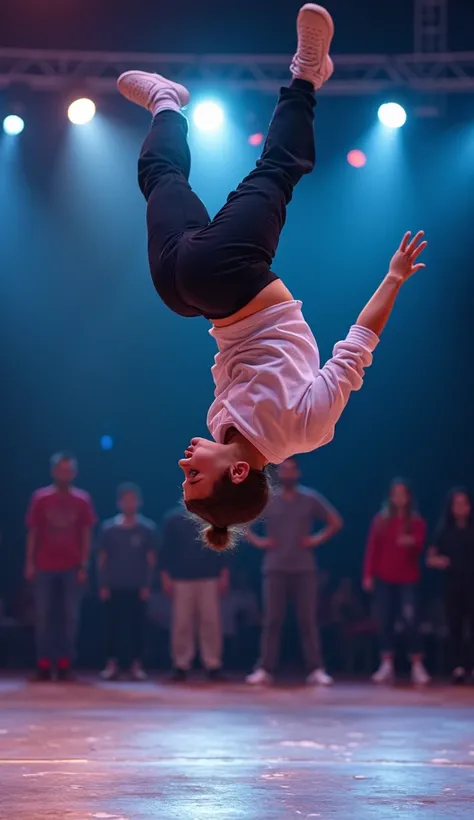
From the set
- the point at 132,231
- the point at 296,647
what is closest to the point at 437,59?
the point at 132,231

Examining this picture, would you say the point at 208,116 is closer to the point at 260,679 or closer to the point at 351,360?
the point at 260,679

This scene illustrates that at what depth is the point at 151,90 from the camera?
173 inches

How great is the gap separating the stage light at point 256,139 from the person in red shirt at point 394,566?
10.8 feet

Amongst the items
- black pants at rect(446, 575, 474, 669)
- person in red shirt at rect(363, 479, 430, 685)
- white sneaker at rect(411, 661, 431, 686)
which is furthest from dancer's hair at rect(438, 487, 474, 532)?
white sneaker at rect(411, 661, 431, 686)

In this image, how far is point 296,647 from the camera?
11.1 metres

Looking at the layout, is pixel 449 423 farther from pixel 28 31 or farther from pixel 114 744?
pixel 114 744

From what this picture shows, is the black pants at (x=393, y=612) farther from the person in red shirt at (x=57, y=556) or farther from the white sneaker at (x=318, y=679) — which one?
the person in red shirt at (x=57, y=556)

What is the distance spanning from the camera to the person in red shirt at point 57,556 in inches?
359

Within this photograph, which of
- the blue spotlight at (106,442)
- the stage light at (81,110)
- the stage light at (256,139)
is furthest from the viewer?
the blue spotlight at (106,442)

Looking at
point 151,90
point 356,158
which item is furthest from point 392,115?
point 151,90

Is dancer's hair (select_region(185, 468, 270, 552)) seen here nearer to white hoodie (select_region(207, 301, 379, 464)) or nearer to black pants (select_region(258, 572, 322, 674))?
white hoodie (select_region(207, 301, 379, 464))

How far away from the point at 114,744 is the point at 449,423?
6641mm

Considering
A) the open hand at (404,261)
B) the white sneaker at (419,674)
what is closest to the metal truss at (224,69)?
the white sneaker at (419,674)

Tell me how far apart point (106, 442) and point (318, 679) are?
362 centimetres
